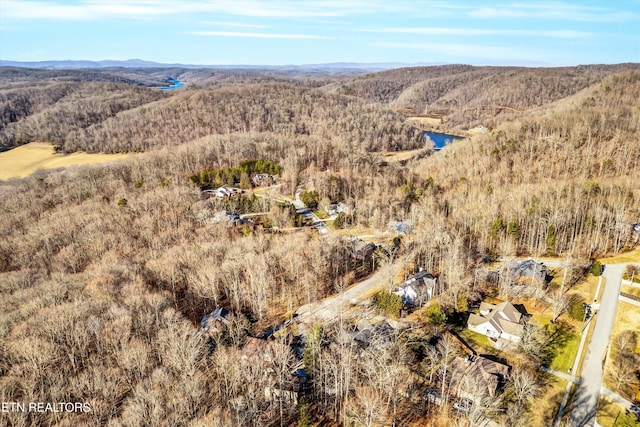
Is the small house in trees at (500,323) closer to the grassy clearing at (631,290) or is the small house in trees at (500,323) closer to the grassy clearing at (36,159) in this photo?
the grassy clearing at (631,290)

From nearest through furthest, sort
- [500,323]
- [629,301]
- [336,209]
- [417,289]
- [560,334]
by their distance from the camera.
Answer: [560,334], [500,323], [629,301], [417,289], [336,209]

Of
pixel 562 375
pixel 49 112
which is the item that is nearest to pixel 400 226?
pixel 562 375

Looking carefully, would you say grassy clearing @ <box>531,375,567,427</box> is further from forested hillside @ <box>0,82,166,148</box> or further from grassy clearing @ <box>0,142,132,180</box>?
forested hillside @ <box>0,82,166,148</box>

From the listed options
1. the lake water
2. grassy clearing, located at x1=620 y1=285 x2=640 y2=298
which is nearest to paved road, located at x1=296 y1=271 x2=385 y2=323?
grassy clearing, located at x1=620 y1=285 x2=640 y2=298

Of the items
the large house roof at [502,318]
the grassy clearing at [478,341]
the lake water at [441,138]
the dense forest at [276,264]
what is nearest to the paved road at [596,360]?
the dense forest at [276,264]

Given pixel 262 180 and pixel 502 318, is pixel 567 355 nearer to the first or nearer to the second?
pixel 502 318
